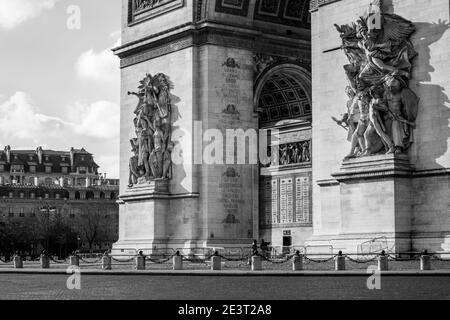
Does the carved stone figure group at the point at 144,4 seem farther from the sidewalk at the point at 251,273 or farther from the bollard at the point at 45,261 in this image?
the sidewalk at the point at 251,273

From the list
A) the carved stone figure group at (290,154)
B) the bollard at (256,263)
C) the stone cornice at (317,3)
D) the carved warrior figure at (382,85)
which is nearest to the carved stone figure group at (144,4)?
the carved stone figure group at (290,154)

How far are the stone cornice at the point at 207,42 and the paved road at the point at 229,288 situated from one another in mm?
17765

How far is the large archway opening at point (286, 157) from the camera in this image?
186 feet

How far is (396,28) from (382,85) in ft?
7.85

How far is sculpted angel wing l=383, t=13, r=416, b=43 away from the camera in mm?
42844

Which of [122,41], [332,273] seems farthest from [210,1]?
[332,273]

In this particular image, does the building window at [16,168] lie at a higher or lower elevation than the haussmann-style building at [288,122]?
higher

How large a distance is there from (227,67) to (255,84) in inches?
80.7

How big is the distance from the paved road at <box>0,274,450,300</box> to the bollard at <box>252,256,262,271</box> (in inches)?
122

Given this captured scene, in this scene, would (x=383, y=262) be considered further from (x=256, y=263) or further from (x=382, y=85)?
(x=382, y=85)

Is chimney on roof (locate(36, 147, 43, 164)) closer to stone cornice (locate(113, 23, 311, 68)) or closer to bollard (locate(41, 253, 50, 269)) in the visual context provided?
stone cornice (locate(113, 23, 311, 68))

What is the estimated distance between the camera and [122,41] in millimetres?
60438

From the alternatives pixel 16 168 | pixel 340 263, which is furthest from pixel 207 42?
pixel 16 168

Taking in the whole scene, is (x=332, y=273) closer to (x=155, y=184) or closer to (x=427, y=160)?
(x=427, y=160)
